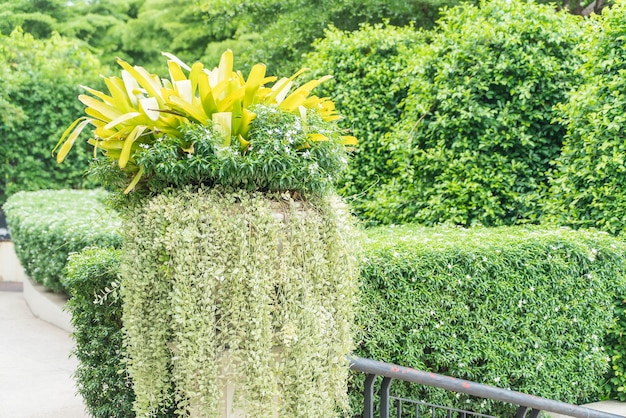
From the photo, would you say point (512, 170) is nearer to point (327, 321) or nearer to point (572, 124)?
point (572, 124)

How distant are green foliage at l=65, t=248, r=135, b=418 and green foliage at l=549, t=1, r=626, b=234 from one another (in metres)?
3.64

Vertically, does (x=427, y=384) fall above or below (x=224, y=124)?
below

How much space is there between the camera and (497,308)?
165 inches

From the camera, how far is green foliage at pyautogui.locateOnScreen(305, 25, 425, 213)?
25.6ft

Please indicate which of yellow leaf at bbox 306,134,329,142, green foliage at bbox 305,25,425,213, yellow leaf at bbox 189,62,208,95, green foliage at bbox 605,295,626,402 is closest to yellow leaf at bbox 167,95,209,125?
yellow leaf at bbox 189,62,208,95

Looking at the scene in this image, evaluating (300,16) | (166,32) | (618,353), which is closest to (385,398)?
(618,353)

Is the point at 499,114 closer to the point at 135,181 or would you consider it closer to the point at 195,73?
the point at 195,73

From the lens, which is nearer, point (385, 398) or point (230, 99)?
point (230, 99)

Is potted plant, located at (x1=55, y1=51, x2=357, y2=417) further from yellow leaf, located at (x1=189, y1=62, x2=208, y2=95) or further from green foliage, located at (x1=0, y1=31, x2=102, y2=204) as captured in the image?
green foliage, located at (x1=0, y1=31, x2=102, y2=204)

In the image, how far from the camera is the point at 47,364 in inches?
228

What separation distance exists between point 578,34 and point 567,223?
1925 millimetres

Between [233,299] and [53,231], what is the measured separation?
5226 millimetres

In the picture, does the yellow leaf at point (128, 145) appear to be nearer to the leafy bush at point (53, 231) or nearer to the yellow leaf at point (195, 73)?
the yellow leaf at point (195, 73)

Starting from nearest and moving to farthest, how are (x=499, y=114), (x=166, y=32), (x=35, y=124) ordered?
(x=499, y=114)
(x=35, y=124)
(x=166, y=32)
